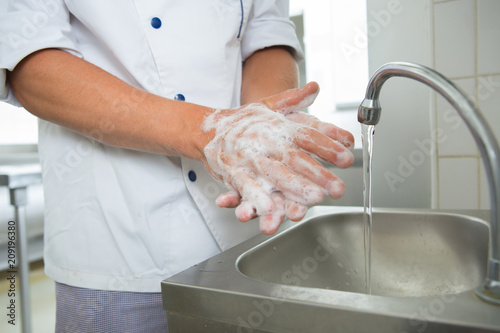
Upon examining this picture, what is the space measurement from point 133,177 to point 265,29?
1.33 ft

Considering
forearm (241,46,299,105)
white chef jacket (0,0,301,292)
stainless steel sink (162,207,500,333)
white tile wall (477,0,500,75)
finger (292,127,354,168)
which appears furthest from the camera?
white tile wall (477,0,500,75)

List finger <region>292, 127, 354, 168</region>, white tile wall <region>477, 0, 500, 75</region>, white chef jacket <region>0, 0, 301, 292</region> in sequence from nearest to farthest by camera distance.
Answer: finger <region>292, 127, 354, 168</region>, white chef jacket <region>0, 0, 301, 292</region>, white tile wall <region>477, 0, 500, 75</region>

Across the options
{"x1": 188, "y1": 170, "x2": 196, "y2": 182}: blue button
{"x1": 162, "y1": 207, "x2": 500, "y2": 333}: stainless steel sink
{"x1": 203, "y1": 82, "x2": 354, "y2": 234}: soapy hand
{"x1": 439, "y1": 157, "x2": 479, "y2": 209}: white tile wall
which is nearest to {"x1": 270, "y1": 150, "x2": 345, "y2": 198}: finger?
{"x1": 203, "y1": 82, "x2": 354, "y2": 234}: soapy hand

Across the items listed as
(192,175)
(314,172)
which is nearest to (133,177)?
(192,175)

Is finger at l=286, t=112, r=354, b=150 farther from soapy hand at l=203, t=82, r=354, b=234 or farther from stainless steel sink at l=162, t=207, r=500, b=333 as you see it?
stainless steel sink at l=162, t=207, r=500, b=333

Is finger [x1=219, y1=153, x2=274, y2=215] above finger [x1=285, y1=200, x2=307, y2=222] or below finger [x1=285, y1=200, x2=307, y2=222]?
above

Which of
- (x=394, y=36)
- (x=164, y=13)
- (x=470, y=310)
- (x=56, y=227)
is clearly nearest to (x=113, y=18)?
(x=164, y=13)

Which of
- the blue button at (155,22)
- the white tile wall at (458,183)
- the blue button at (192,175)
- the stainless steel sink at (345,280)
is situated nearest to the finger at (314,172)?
the stainless steel sink at (345,280)

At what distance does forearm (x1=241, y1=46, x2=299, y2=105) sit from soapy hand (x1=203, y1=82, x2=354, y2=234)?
0.76 feet

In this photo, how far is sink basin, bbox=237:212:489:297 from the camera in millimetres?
660

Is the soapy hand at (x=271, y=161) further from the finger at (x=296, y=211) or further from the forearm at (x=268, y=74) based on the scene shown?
the forearm at (x=268, y=74)

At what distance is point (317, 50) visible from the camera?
1.28 m

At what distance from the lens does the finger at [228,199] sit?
1.65ft

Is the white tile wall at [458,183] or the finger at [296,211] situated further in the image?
the white tile wall at [458,183]
